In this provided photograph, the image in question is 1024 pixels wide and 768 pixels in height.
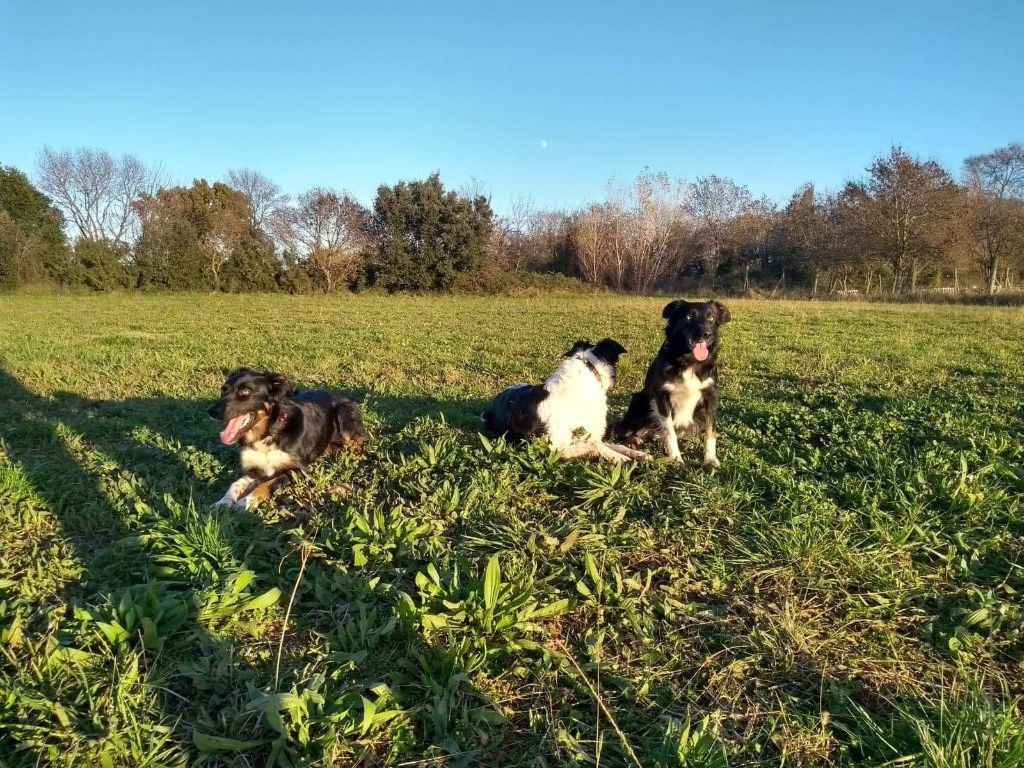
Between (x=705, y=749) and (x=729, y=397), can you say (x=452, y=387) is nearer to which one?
(x=729, y=397)

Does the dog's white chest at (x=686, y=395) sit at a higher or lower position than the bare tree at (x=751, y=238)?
lower

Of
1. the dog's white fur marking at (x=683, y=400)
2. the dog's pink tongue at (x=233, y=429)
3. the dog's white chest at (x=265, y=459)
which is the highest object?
the dog's white fur marking at (x=683, y=400)

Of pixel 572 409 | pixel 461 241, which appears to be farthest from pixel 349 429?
pixel 461 241

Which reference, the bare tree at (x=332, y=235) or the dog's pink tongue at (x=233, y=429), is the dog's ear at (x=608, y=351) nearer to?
the dog's pink tongue at (x=233, y=429)

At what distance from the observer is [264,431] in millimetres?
4383

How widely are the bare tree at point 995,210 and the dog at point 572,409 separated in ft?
112

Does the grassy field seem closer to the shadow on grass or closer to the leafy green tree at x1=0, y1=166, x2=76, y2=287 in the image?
the shadow on grass

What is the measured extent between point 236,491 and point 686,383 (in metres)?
3.65

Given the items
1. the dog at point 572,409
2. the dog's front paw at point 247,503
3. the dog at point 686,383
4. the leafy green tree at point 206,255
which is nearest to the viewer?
the dog's front paw at point 247,503

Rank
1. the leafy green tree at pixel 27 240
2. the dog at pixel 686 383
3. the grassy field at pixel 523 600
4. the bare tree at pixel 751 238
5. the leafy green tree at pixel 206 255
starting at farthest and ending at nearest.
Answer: the bare tree at pixel 751 238 < the leafy green tree at pixel 206 255 < the leafy green tree at pixel 27 240 < the dog at pixel 686 383 < the grassy field at pixel 523 600

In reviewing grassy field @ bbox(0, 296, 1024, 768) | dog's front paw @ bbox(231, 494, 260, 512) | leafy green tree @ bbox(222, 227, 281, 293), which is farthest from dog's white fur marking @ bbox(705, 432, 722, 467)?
leafy green tree @ bbox(222, 227, 281, 293)

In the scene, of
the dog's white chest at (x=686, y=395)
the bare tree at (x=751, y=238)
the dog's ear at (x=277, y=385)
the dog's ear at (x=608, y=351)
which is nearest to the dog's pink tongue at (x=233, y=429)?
the dog's ear at (x=277, y=385)

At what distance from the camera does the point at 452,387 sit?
7.61 metres

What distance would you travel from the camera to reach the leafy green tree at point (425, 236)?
103ft
